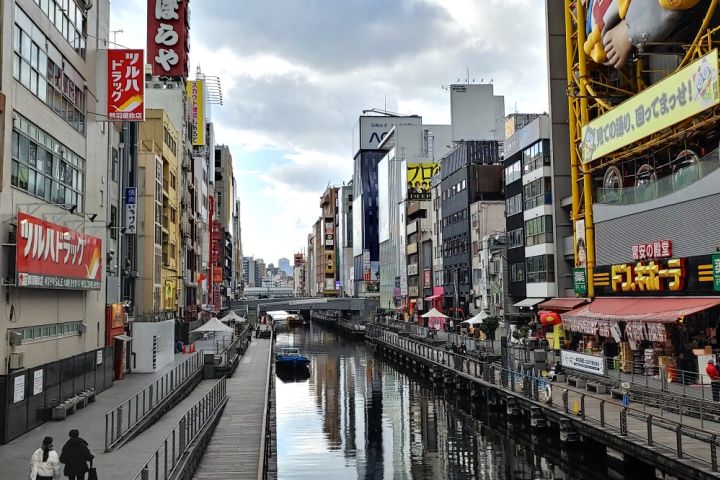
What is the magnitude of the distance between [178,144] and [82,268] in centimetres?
4349

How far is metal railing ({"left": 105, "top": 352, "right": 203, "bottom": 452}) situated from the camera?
2362 centimetres

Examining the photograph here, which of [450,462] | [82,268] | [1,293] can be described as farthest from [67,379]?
[450,462]

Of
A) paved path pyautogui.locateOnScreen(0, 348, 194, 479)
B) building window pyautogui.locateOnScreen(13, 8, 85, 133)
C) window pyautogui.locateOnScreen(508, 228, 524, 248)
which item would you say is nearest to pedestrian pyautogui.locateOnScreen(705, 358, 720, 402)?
paved path pyautogui.locateOnScreen(0, 348, 194, 479)

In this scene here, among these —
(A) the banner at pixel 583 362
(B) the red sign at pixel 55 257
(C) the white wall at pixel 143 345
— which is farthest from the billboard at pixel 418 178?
(B) the red sign at pixel 55 257

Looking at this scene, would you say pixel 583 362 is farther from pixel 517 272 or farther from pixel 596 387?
pixel 517 272

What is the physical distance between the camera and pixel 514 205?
67.8m

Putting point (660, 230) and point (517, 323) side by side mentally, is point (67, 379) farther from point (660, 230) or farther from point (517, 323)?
point (517, 323)

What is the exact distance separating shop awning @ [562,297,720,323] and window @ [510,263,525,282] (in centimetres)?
1611

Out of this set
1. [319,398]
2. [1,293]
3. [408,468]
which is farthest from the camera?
[319,398]

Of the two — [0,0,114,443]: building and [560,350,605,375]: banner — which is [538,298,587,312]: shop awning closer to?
[560,350,605,375]: banner

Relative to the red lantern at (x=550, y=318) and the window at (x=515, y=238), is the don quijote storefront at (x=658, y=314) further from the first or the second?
the window at (x=515, y=238)

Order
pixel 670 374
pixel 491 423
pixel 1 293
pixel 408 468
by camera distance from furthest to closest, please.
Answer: pixel 491 423 → pixel 670 374 → pixel 408 468 → pixel 1 293

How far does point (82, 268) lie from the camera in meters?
32.1

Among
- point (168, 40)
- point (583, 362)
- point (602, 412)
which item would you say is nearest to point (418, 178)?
point (168, 40)
